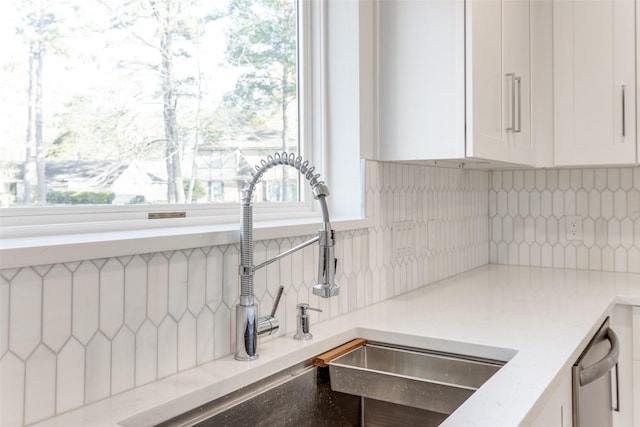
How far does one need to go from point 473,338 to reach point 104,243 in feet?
2.97

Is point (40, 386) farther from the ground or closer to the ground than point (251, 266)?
closer to the ground

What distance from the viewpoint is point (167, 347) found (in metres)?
1.08

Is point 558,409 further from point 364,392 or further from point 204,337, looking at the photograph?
point 204,337

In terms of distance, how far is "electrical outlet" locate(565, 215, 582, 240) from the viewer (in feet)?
8.68

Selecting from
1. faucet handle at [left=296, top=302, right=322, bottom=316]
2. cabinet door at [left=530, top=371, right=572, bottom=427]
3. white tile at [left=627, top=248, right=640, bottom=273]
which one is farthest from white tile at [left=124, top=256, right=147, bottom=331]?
white tile at [left=627, top=248, right=640, bottom=273]

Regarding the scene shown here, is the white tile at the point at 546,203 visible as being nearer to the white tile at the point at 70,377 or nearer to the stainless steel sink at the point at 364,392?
the stainless steel sink at the point at 364,392

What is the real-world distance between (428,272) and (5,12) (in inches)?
65.7

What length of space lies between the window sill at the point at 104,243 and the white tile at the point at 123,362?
0.51 feet

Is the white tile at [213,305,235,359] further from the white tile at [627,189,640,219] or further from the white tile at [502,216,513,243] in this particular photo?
the white tile at [627,189,640,219]

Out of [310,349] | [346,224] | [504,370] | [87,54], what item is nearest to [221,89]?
[87,54]

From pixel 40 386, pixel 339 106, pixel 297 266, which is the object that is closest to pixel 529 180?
pixel 339 106

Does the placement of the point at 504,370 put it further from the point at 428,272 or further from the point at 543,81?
the point at 543,81

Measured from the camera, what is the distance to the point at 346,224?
1.63 meters

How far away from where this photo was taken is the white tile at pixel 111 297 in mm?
957
